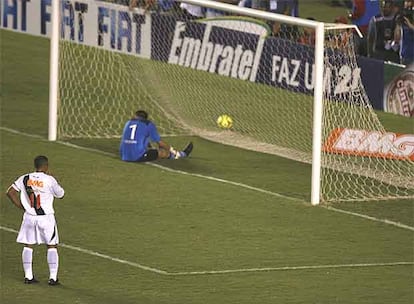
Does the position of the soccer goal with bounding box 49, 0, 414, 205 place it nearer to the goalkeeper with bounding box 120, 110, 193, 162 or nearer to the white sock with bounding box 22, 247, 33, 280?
the goalkeeper with bounding box 120, 110, 193, 162

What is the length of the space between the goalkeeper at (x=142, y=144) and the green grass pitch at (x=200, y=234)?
18cm

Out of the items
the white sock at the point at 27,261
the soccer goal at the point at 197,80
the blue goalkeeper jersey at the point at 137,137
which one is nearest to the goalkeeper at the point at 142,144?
the blue goalkeeper jersey at the point at 137,137

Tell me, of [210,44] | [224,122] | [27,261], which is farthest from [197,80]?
[27,261]

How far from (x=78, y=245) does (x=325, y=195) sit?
4.24 m

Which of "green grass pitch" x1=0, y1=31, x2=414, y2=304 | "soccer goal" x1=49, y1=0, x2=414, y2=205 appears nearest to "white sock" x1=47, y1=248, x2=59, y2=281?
"green grass pitch" x1=0, y1=31, x2=414, y2=304

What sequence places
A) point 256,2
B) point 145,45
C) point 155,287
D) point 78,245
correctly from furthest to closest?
1. point 256,2
2. point 145,45
3. point 78,245
4. point 155,287

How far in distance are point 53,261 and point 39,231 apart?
0.34 m

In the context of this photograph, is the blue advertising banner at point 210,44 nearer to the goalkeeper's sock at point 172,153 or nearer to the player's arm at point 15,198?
the goalkeeper's sock at point 172,153

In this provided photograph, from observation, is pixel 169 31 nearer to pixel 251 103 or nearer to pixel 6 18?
pixel 251 103

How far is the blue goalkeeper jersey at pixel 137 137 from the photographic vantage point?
76.1 ft

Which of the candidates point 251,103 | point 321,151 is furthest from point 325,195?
point 251,103

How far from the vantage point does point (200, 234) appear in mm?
19531

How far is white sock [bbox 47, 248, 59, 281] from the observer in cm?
1648

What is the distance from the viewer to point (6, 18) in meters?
34.1
